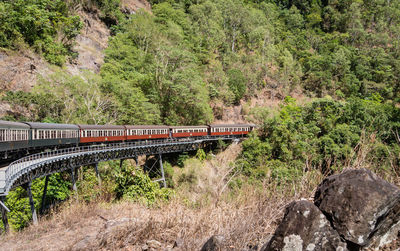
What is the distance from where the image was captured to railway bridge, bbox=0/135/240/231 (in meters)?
10.8

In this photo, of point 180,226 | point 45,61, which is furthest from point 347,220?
point 45,61

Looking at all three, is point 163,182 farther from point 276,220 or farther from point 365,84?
point 365,84

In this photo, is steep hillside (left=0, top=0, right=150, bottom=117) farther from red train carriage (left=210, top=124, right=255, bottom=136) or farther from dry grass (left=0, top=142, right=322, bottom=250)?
dry grass (left=0, top=142, right=322, bottom=250)

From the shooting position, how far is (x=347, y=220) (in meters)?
3.03

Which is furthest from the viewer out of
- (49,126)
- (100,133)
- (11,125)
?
(100,133)

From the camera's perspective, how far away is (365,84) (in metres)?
54.6

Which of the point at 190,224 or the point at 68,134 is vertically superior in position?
the point at 68,134

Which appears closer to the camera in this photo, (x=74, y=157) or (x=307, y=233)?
(x=307, y=233)

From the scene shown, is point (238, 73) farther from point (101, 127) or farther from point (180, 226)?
point (180, 226)

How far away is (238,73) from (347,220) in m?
47.2

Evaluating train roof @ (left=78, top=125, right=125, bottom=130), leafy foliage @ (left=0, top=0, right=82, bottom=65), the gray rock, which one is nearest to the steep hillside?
leafy foliage @ (left=0, top=0, right=82, bottom=65)

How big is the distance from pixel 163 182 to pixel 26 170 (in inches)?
600

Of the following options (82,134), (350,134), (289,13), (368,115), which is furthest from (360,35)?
(82,134)

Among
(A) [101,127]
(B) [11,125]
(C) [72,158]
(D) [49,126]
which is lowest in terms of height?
(C) [72,158]
